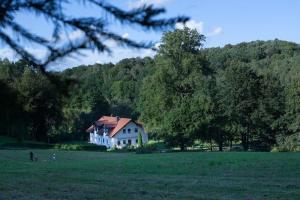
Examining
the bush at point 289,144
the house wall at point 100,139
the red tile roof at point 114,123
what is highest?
the red tile roof at point 114,123

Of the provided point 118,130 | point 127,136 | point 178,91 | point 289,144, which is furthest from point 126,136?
point 289,144

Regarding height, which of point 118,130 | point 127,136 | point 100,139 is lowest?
point 100,139

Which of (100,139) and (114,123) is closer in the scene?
(114,123)

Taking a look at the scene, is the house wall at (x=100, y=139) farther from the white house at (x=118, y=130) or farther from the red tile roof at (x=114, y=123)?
the red tile roof at (x=114, y=123)

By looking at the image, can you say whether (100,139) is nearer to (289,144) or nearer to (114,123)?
(114,123)

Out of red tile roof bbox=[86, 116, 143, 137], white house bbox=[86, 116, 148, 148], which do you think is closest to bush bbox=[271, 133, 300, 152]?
white house bbox=[86, 116, 148, 148]

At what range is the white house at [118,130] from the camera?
85.4 metres

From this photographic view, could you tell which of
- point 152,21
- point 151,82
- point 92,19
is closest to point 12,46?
point 92,19

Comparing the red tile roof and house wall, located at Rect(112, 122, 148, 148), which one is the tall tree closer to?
the red tile roof

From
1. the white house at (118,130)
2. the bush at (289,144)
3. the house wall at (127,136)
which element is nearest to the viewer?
the bush at (289,144)

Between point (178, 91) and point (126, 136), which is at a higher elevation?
point (178, 91)

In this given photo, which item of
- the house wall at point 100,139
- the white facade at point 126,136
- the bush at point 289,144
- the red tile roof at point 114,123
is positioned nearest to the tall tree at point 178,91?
the bush at point 289,144

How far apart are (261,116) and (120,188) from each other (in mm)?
44329

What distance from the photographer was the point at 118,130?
278ft
